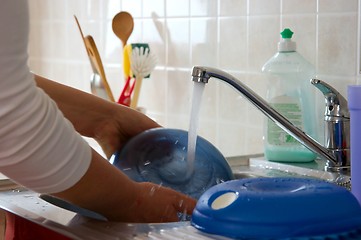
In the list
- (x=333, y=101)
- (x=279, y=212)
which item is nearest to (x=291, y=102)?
(x=333, y=101)

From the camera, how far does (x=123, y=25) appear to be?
2.06 m

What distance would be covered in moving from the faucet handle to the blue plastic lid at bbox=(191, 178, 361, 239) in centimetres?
41

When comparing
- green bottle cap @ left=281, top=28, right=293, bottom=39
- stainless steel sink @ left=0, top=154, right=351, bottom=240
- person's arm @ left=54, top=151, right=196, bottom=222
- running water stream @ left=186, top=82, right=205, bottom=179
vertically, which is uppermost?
green bottle cap @ left=281, top=28, right=293, bottom=39

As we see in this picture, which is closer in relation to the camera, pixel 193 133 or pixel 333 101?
pixel 193 133

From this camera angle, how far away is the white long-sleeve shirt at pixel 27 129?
0.81 meters

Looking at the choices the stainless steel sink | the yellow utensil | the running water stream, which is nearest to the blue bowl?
the running water stream

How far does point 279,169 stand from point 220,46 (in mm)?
450

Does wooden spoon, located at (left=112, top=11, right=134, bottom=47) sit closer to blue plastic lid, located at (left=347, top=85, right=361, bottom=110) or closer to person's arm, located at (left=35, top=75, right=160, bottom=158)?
person's arm, located at (left=35, top=75, right=160, bottom=158)

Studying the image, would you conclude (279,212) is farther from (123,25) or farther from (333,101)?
(123,25)

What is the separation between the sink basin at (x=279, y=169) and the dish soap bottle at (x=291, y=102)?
0.02 meters

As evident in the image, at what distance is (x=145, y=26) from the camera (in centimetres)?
205

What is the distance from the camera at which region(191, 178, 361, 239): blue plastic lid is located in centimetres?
87

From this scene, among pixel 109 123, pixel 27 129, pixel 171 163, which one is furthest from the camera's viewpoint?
pixel 109 123

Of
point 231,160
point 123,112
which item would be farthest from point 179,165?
point 231,160
